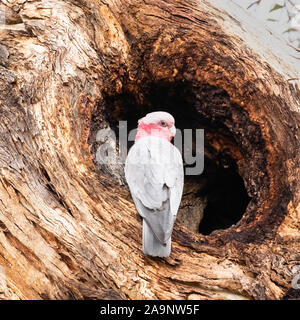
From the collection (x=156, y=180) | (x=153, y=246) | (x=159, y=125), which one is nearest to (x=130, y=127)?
(x=159, y=125)

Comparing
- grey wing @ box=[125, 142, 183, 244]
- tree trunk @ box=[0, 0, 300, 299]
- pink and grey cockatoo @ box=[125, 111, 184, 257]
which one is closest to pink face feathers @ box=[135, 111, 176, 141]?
pink and grey cockatoo @ box=[125, 111, 184, 257]

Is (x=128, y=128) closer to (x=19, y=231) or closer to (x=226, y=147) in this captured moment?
(x=226, y=147)

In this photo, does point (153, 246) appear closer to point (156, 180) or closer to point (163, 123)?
point (156, 180)

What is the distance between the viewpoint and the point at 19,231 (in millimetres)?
2668

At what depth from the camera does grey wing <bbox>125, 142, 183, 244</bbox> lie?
2.68 m

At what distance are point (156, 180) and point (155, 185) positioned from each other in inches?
1.9

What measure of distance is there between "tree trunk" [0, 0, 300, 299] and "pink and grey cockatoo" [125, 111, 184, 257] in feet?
0.46

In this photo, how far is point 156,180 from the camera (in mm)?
2916

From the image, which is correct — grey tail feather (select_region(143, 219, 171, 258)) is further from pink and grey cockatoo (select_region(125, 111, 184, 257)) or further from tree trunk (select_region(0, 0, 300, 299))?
tree trunk (select_region(0, 0, 300, 299))

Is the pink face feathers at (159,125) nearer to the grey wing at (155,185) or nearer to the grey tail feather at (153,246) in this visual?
the grey wing at (155,185)

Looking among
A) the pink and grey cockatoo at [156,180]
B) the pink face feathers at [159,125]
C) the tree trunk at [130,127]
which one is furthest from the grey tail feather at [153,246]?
the pink face feathers at [159,125]

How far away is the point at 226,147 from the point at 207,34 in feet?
3.27

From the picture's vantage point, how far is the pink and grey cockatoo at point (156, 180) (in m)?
2.64
